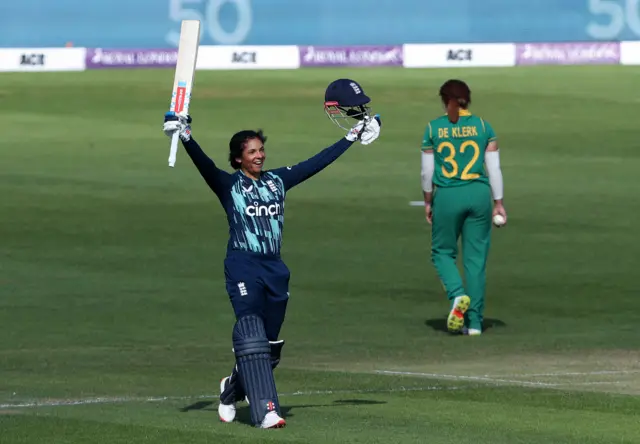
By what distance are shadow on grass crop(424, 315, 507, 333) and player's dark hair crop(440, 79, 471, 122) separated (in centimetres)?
191

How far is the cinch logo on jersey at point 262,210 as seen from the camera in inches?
399

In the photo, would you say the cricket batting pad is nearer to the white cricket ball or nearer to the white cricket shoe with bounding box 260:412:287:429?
the white cricket shoe with bounding box 260:412:287:429

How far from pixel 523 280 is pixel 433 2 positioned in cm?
3079

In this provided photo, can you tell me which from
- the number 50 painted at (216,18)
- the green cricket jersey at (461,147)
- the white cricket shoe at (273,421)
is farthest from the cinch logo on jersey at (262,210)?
the number 50 painted at (216,18)

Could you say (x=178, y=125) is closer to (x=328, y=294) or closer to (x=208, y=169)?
(x=208, y=169)

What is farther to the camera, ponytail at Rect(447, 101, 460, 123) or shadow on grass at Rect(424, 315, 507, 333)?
shadow on grass at Rect(424, 315, 507, 333)

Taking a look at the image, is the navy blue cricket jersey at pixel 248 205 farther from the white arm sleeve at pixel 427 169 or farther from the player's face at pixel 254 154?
the white arm sleeve at pixel 427 169

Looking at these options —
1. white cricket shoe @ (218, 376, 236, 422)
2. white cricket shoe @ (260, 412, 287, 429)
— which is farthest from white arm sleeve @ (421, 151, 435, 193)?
white cricket shoe @ (260, 412, 287, 429)

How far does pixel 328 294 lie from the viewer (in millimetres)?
16625

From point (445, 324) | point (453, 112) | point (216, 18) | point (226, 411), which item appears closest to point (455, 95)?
point (453, 112)

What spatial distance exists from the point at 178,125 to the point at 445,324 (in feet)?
18.4

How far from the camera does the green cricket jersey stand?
14.2 metres

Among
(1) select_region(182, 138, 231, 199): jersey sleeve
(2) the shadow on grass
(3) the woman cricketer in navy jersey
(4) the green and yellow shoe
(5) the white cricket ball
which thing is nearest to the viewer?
(3) the woman cricketer in navy jersey

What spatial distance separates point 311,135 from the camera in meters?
32.6
